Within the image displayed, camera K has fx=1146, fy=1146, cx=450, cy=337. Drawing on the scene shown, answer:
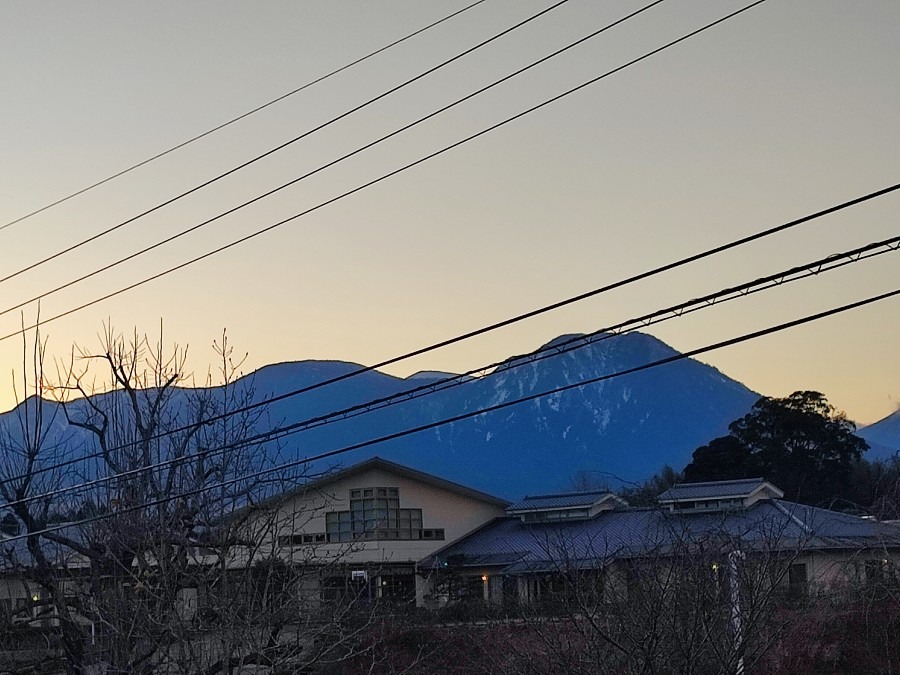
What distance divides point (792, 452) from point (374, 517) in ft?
83.2

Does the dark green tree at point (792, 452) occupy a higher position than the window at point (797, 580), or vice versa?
the dark green tree at point (792, 452)

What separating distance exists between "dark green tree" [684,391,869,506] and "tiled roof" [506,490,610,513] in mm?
15072

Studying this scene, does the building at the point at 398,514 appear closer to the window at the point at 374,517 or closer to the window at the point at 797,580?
the window at the point at 374,517

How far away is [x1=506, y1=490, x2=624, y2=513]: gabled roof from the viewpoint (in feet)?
153

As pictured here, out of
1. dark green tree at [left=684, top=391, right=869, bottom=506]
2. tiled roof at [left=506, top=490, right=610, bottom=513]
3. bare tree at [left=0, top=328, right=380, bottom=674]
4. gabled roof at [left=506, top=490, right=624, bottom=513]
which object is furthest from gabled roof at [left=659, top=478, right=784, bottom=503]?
bare tree at [left=0, top=328, right=380, bottom=674]

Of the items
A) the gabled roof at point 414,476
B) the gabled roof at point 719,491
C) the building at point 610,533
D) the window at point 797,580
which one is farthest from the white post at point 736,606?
the gabled roof at point 414,476

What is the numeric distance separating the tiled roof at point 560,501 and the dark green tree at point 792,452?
1507 centimetres

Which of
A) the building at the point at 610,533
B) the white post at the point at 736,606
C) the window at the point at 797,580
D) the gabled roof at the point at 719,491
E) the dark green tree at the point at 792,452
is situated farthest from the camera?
the dark green tree at the point at 792,452

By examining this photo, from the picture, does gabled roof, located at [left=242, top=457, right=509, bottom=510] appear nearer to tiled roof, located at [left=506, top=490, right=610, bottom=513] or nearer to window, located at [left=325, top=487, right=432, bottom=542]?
window, located at [left=325, top=487, right=432, bottom=542]

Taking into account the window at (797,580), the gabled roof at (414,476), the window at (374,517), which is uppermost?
the gabled roof at (414,476)

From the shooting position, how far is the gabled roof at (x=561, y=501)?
46562 millimetres

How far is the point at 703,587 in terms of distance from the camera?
1356cm

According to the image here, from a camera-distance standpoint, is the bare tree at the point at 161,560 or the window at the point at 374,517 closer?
the bare tree at the point at 161,560

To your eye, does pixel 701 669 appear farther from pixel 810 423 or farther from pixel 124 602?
pixel 810 423
